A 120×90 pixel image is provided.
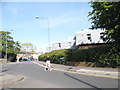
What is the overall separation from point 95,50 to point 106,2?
6384 mm

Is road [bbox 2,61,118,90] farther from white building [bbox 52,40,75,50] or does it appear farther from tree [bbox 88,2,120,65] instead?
white building [bbox 52,40,75,50]

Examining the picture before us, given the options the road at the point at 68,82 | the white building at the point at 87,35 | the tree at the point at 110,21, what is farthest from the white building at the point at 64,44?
the road at the point at 68,82

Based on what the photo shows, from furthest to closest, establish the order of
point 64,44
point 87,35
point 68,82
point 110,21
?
point 64,44 → point 87,35 → point 110,21 → point 68,82

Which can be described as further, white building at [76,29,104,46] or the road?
white building at [76,29,104,46]

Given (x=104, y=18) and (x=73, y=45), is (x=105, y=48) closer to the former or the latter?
(x=104, y=18)

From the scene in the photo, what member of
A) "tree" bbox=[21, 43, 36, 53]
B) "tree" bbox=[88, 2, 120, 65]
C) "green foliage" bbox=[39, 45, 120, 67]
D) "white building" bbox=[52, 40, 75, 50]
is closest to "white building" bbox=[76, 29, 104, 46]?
"white building" bbox=[52, 40, 75, 50]

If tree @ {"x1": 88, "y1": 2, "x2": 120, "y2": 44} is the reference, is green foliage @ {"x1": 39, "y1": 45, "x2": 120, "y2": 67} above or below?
below

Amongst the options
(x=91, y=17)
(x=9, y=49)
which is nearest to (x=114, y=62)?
(x=91, y=17)

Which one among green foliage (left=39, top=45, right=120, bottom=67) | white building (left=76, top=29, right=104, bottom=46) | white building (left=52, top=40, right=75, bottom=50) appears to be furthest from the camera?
white building (left=52, top=40, right=75, bottom=50)

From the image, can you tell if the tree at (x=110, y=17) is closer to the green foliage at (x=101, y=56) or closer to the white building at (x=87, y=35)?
the green foliage at (x=101, y=56)

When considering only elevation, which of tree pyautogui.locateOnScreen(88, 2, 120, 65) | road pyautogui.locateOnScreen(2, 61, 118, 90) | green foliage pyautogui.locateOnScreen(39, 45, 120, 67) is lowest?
road pyautogui.locateOnScreen(2, 61, 118, 90)

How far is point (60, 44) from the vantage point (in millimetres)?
61000

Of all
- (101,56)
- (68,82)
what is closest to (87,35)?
(101,56)

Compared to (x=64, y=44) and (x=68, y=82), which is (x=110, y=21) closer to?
(x=68, y=82)
